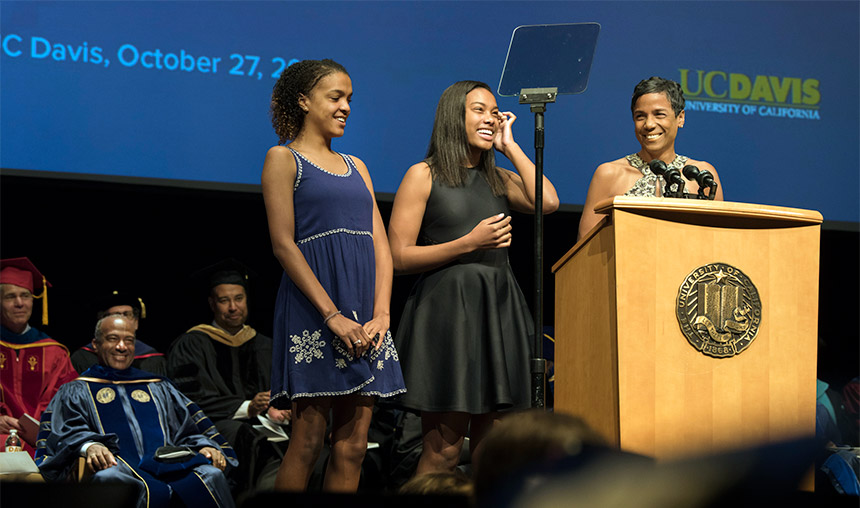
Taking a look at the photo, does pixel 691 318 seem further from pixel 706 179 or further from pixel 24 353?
pixel 24 353

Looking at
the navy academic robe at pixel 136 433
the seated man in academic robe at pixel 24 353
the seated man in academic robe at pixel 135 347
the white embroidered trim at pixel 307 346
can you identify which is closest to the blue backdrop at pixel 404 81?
the seated man in academic robe at pixel 135 347

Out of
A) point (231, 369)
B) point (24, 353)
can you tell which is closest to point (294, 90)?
point (231, 369)

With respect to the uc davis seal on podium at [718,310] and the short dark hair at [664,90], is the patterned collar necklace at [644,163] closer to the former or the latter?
the short dark hair at [664,90]

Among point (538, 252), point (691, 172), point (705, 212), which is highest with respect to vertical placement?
point (691, 172)


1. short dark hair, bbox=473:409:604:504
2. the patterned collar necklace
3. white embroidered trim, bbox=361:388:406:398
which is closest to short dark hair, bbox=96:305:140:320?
white embroidered trim, bbox=361:388:406:398

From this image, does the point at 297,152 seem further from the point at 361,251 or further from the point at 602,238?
the point at 602,238

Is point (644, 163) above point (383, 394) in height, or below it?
above

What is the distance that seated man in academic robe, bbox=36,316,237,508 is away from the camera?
416cm

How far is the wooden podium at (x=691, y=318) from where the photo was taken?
2424mm

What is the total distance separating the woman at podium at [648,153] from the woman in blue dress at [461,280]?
0.20 meters

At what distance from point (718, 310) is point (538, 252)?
69 centimetres

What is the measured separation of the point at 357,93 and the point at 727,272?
9.51 feet

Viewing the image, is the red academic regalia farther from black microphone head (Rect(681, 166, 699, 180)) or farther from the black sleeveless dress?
black microphone head (Rect(681, 166, 699, 180))

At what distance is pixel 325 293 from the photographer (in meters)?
2.83
